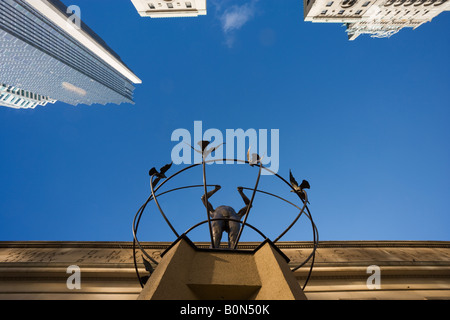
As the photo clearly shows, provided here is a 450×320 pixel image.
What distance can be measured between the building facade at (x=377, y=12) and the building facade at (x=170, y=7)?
18.7 metres

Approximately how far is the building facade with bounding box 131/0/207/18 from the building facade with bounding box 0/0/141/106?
61.2 m

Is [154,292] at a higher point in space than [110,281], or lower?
higher

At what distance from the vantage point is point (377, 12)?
37562 millimetres

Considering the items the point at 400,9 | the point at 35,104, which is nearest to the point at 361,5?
the point at 400,9

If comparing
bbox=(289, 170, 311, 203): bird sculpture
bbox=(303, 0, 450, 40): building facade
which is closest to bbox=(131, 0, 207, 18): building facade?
bbox=(303, 0, 450, 40): building facade

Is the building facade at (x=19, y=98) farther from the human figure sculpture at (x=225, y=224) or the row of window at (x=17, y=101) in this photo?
the human figure sculpture at (x=225, y=224)

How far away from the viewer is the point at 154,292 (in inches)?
120

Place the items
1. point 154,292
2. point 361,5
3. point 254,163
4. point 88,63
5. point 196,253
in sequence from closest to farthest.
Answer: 1. point 154,292
2. point 196,253
3. point 254,163
4. point 361,5
5. point 88,63

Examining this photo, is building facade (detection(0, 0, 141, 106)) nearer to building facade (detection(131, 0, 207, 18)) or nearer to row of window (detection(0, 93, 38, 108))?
row of window (detection(0, 93, 38, 108))

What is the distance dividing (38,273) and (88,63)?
120211mm

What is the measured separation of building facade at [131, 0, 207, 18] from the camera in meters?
37.2
